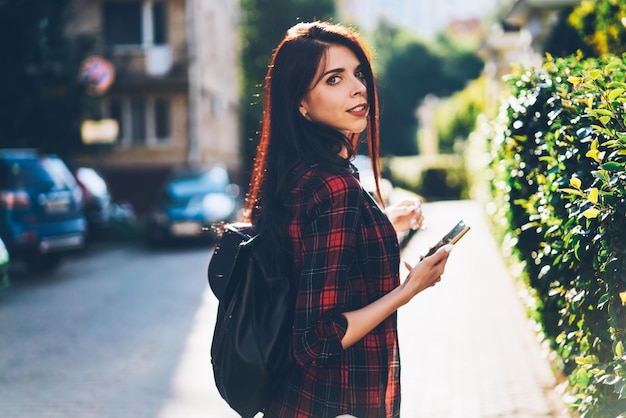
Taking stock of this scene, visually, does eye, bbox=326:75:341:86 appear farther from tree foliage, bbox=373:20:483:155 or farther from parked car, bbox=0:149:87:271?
tree foliage, bbox=373:20:483:155

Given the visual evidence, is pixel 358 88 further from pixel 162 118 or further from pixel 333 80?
pixel 162 118

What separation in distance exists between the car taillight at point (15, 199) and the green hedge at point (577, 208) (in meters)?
9.03

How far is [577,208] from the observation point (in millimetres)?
2635

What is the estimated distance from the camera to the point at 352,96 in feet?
7.86

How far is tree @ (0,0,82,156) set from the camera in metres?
15.2

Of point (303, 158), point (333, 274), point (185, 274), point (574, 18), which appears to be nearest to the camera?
point (333, 274)

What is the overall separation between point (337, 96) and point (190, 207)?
570 inches

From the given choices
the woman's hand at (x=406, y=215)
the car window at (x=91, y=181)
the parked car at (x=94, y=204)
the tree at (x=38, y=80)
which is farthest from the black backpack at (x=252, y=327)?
the car window at (x=91, y=181)

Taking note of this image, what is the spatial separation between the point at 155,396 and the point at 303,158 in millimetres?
4284

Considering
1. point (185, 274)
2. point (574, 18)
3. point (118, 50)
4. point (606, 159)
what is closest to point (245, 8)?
point (118, 50)

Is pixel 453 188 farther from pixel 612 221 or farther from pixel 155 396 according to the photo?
pixel 612 221

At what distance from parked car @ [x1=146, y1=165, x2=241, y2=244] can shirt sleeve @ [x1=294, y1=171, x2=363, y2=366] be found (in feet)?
45.6

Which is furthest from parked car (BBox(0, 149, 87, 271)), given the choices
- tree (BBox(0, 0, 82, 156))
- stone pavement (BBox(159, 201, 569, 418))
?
tree (BBox(0, 0, 82, 156))

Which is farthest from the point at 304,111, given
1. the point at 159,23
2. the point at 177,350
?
the point at 159,23
